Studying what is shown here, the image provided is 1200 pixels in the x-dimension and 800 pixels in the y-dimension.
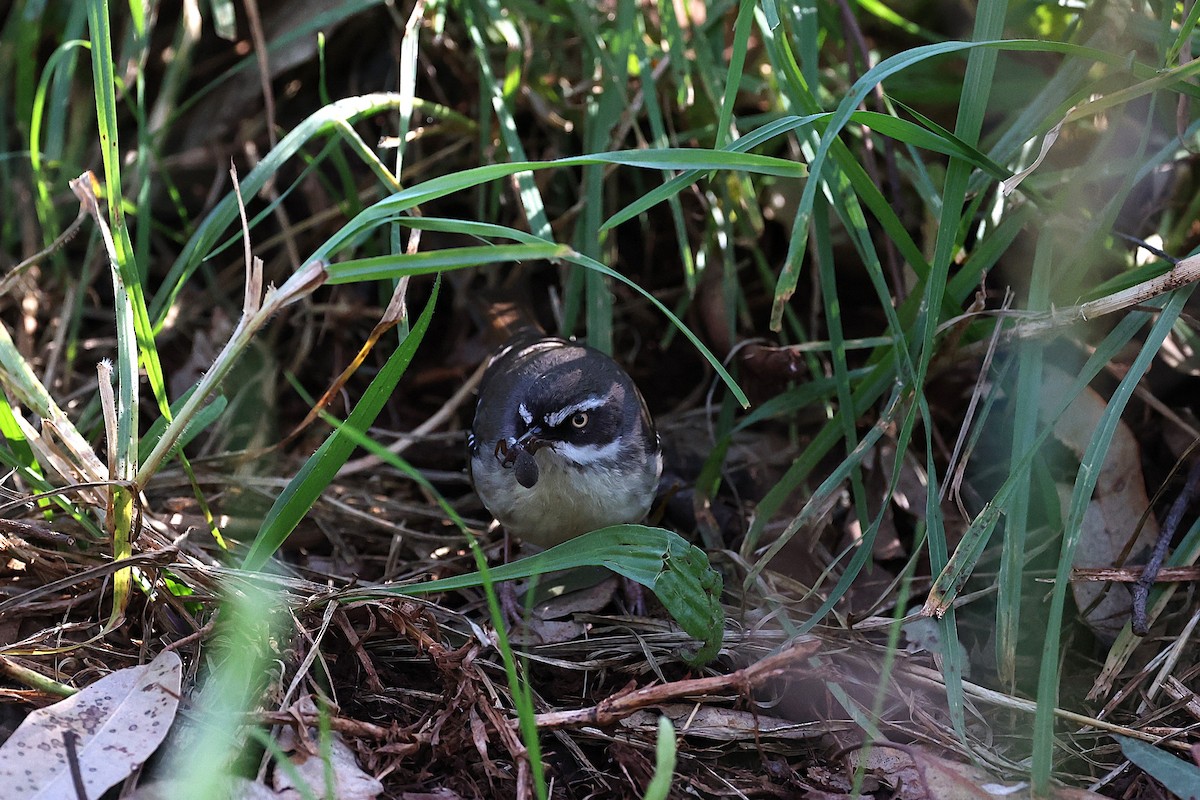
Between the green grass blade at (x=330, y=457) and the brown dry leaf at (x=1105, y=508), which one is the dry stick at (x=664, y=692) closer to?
the green grass blade at (x=330, y=457)

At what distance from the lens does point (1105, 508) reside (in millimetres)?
4152

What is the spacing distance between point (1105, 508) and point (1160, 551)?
47 cm

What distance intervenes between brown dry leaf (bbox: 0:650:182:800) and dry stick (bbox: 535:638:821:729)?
106 cm

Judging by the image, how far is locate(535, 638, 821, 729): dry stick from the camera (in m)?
3.12

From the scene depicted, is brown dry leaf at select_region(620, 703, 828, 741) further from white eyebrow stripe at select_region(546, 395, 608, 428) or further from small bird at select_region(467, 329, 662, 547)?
white eyebrow stripe at select_region(546, 395, 608, 428)

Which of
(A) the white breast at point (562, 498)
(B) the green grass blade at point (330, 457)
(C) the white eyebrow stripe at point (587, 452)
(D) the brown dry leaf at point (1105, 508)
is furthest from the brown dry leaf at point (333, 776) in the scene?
(D) the brown dry leaf at point (1105, 508)

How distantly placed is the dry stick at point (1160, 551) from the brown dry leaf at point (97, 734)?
300 cm

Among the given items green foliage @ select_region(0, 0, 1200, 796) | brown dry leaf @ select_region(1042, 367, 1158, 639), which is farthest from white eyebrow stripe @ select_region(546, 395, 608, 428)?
brown dry leaf @ select_region(1042, 367, 1158, 639)

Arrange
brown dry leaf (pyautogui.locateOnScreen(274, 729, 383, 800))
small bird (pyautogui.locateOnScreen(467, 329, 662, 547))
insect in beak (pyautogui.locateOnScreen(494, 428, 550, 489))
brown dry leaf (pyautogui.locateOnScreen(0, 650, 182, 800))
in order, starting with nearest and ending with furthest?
1. brown dry leaf (pyautogui.locateOnScreen(0, 650, 182, 800))
2. brown dry leaf (pyautogui.locateOnScreen(274, 729, 383, 800))
3. insect in beak (pyautogui.locateOnScreen(494, 428, 550, 489))
4. small bird (pyautogui.locateOnScreen(467, 329, 662, 547))

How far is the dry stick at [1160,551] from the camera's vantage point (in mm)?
3582

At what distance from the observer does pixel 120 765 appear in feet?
9.34

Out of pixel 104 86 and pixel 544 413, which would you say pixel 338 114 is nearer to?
Result: pixel 104 86

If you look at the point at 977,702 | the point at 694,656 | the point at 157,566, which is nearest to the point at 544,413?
the point at 694,656

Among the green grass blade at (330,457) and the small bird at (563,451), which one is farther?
the small bird at (563,451)
